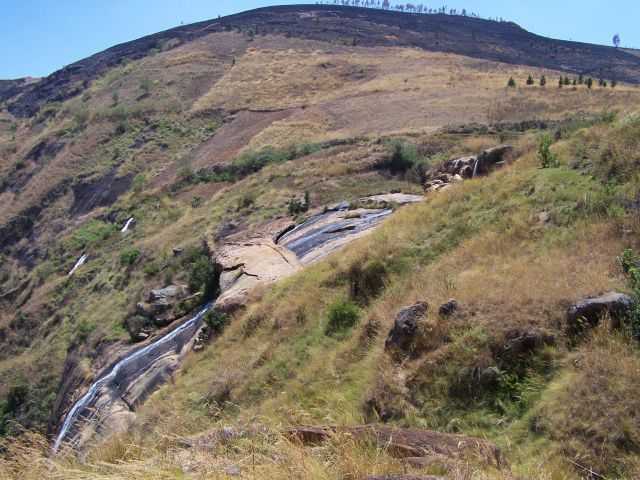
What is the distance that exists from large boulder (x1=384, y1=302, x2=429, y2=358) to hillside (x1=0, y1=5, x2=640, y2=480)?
0.08 feet

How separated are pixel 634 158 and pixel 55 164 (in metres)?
46.9

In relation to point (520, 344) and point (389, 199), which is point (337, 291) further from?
point (389, 199)

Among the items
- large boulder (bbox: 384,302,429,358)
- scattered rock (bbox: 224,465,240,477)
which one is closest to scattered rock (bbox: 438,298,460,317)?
large boulder (bbox: 384,302,429,358)

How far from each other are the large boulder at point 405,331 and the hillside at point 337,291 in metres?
0.02

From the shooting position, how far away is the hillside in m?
4.25

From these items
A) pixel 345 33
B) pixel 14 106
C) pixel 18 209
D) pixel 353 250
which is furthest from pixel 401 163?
pixel 14 106

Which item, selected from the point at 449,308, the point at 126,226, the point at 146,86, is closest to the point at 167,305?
the point at 449,308

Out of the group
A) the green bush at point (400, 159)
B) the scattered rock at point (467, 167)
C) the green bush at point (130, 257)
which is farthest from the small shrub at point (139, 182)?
the scattered rock at point (467, 167)

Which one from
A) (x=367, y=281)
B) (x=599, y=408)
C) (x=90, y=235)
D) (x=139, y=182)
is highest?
(x=599, y=408)

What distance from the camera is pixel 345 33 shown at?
7319 cm

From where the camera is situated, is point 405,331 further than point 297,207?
No

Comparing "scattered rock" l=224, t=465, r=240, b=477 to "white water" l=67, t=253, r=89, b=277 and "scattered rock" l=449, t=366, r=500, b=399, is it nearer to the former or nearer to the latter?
"scattered rock" l=449, t=366, r=500, b=399

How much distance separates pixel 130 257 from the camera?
23.3 metres

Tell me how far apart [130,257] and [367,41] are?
5494 cm
